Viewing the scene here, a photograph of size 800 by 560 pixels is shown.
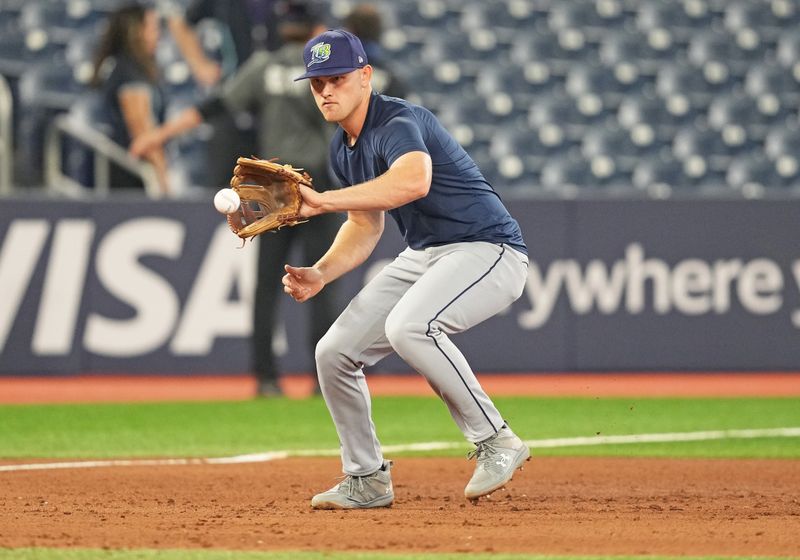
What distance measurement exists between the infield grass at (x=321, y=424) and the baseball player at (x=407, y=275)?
2280 mm

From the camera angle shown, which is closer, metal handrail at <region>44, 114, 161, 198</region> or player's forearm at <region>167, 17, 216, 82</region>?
metal handrail at <region>44, 114, 161, 198</region>

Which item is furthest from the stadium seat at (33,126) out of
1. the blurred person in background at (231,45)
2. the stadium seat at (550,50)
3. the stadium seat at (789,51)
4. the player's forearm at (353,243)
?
the stadium seat at (789,51)

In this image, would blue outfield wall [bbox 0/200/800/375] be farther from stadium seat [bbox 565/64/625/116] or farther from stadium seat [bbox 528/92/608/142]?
stadium seat [bbox 565/64/625/116]

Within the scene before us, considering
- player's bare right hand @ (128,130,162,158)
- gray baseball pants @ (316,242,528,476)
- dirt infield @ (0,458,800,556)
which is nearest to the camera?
dirt infield @ (0,458,800,556)

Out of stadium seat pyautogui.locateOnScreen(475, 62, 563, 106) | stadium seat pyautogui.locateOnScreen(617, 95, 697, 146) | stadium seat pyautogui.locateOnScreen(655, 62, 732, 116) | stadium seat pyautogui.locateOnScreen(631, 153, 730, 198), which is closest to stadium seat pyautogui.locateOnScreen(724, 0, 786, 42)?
stadium seat pyautogui.locateOnScreen(655, 62, 732, 116)

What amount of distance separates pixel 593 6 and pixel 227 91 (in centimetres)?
798

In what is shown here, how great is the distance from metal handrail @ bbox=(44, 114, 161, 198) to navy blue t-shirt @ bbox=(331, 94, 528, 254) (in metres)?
6.75

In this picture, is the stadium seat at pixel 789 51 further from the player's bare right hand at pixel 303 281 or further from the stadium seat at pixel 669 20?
the player's bare right hand at pixel 303 281

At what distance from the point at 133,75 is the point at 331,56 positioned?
670 centimetres

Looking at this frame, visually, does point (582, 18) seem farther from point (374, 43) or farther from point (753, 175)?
point (374, 43)

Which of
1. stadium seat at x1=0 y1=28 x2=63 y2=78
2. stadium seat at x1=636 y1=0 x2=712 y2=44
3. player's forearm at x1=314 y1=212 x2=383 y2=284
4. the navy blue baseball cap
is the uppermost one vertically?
the navy blue baseball cap

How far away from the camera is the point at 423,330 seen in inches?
216

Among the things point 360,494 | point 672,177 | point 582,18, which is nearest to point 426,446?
point 360,494

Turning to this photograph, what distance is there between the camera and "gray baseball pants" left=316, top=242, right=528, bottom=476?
5.53 m
